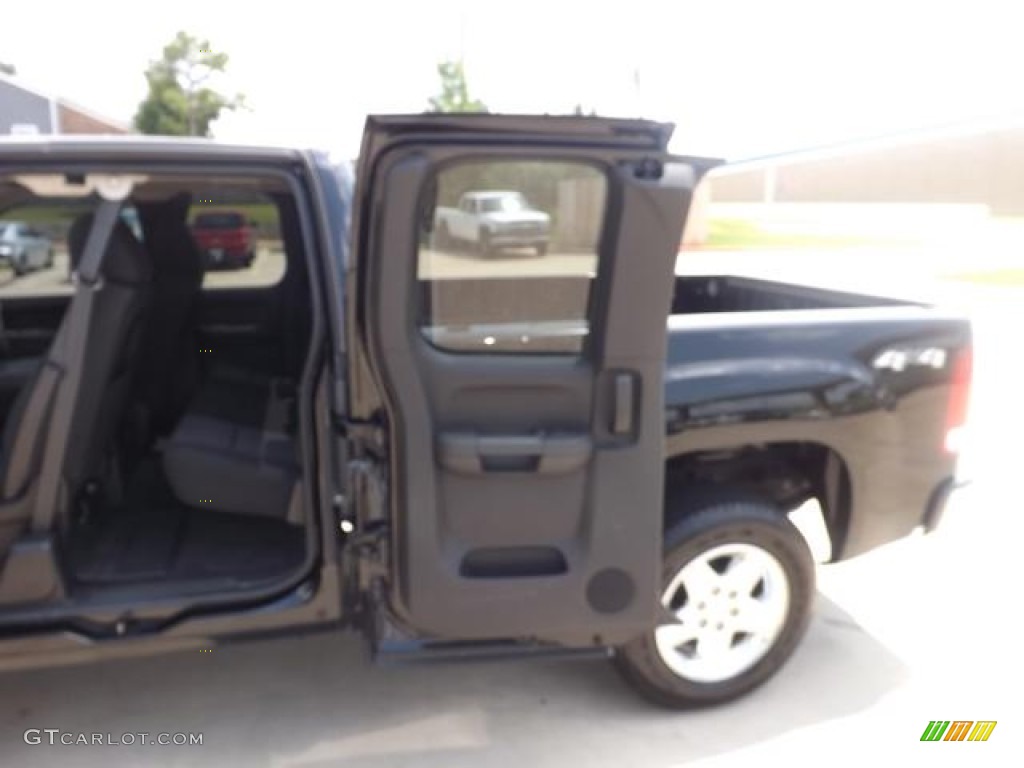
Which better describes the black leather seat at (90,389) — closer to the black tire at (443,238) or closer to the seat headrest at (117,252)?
the seat headrest at (117,252)

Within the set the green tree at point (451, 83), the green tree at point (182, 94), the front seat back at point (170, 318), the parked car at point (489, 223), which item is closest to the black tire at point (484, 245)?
the parked car at point (489, 223)

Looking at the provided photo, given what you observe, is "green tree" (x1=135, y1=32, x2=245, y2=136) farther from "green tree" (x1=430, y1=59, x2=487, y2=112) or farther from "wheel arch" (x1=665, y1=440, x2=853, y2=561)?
"wheel arch" (x1=665, y1=440, x2=853, y2=561)

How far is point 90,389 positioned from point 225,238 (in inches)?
49.7

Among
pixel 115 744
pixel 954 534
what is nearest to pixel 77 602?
pixel 115 744

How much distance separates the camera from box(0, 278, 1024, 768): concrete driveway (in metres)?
2.73

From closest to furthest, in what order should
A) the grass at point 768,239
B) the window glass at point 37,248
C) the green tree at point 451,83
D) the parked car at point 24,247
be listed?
the window glass at point 37,248 → the parked car at point 24,247 → the grass at point 768,239 → the green tree at point 451,83

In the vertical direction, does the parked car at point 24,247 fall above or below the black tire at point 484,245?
below

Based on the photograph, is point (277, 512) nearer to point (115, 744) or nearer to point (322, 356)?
point (322, 356)

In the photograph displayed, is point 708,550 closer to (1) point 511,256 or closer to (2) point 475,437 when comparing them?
(2) point 475,437

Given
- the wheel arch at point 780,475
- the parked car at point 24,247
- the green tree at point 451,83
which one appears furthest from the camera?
the green tree at point 451,83

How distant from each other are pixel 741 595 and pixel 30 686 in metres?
2.45

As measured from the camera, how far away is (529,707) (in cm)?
297

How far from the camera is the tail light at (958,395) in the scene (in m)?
2.97

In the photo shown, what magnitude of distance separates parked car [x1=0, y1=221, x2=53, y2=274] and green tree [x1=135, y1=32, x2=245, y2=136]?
35.8 m
